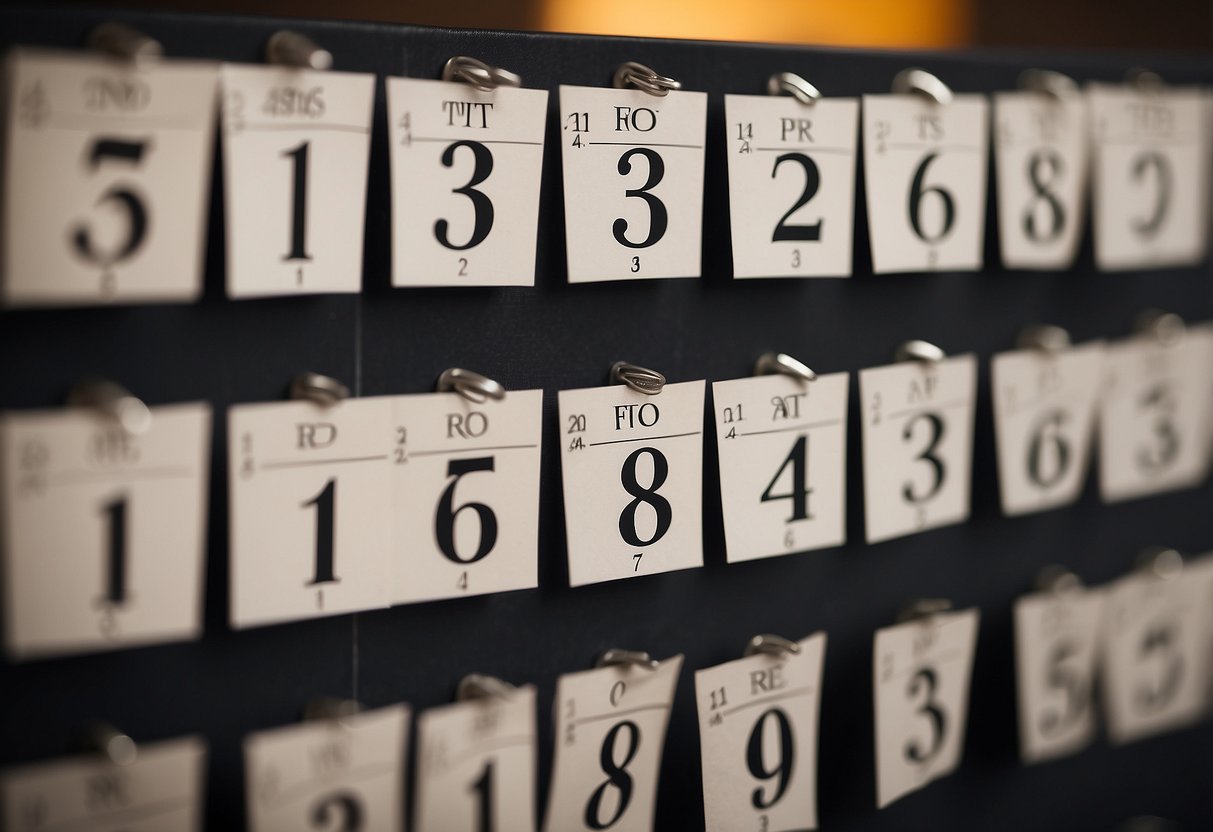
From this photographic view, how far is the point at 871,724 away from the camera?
0.95 m

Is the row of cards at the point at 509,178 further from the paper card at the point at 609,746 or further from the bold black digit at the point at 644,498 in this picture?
the paper card at the point at 609,746

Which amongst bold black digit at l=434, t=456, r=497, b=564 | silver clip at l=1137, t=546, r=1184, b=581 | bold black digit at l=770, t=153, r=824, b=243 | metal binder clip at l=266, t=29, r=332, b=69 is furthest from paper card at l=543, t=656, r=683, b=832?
silver clip at l=1137, t=546, r=1184, b=581

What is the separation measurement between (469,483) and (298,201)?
0.67 feet

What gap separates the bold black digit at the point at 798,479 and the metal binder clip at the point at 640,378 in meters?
0.13

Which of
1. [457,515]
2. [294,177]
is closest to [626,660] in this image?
[457,515]

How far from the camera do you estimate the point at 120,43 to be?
61cm

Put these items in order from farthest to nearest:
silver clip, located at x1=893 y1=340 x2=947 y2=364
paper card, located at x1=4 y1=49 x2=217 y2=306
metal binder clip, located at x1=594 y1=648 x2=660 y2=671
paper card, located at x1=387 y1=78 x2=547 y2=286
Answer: silver clip, located at x1=893 y1=340 x2=947 y2=364, metal binder clip, located at x1=594 y1=648 x2=660 y2=671, paper card, located at x1=387 y1=78 x2=547 y2=286, paper card, located at x1=4 y1=49 x2=217 y2=306

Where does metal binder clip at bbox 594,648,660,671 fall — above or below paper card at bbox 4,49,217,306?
below

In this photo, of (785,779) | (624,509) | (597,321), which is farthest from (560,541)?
(785,779)

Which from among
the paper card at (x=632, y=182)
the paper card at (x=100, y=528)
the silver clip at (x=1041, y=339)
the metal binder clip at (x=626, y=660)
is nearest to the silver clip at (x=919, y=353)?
the silver clip at (x=1041, y=339)

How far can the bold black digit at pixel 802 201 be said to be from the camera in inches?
33.2

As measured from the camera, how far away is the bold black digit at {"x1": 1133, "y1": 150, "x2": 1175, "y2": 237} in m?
1.04

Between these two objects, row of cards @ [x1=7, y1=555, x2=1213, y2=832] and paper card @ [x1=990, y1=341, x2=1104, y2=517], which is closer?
row of cards @ [x1=7, y1=555, x2=1213, y2=832]

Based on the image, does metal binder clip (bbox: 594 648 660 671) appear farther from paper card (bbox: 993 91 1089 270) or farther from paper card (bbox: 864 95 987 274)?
paper card (bbox: 993 91 1089 270)
